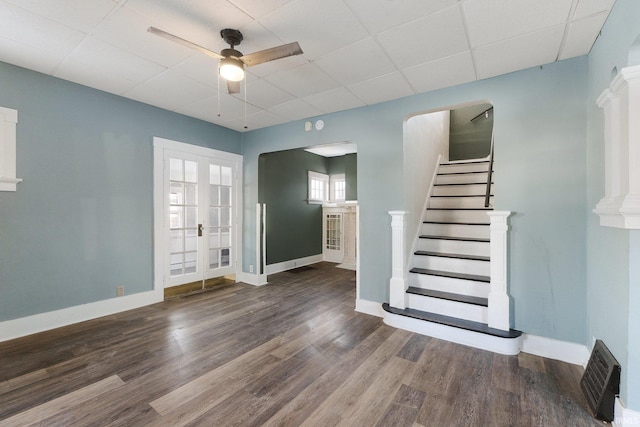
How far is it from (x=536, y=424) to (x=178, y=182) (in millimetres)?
4739

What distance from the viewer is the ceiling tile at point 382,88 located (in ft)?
9.94

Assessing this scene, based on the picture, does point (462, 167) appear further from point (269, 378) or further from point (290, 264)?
point (269, 378)

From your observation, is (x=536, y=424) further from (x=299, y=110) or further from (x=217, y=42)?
(x=299, y=110)

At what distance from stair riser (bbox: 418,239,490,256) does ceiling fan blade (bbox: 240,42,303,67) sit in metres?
2.96

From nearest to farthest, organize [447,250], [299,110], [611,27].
→ [611,27]
[447,250]
[299,110]

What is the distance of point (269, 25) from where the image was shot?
2.17 meters

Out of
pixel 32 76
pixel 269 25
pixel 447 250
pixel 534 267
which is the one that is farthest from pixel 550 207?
pixel 32 76

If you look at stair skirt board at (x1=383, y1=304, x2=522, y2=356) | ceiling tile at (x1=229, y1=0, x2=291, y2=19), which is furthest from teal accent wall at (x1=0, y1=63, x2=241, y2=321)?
stair skirt board at (x1=383, y1=304, x2=522, y2=356)

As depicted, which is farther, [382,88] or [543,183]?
[382,88]

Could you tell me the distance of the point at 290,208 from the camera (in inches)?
255

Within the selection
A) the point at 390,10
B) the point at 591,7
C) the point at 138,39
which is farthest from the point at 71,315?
the point at 591,7

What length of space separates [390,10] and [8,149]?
3.88m

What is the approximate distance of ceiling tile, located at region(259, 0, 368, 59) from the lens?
198cm

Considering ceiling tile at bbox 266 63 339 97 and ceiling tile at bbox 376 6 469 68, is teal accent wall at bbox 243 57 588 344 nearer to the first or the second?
ceiling tile at bbox 376 6 469 68
